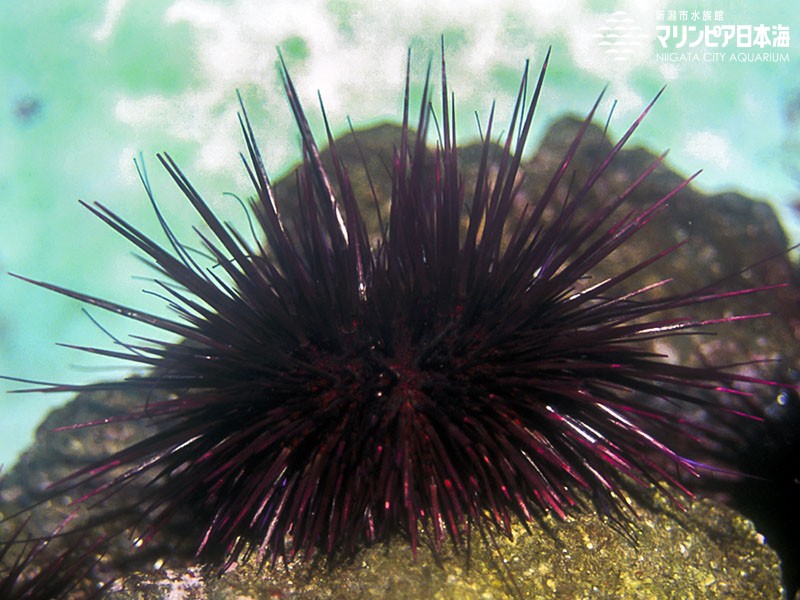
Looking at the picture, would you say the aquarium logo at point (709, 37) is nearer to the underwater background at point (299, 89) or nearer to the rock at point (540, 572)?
the underwater background at point (299, 89)

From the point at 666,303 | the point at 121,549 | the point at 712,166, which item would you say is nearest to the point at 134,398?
the point at 121,549

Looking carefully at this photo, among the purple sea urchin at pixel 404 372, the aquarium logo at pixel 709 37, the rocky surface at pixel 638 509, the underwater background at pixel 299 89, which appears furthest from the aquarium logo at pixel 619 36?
the purple sea urchin at pixel 404 372

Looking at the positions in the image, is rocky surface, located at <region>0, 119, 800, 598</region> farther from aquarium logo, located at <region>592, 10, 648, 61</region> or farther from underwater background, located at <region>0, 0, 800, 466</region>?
aquarium logo, located at <region>592, 10, 648, 61</region>

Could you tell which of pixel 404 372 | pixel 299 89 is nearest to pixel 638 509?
pixel 404 372

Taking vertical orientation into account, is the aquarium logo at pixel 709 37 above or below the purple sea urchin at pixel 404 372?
above

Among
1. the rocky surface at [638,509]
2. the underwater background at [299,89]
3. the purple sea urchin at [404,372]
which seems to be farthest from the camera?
the underwater background at [299,89]

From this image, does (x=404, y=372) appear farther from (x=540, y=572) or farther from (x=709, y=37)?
(x=709, y=37)

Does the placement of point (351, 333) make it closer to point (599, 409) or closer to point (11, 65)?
point (599, 409)
